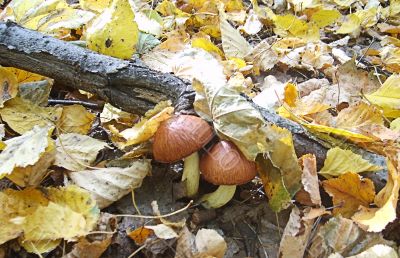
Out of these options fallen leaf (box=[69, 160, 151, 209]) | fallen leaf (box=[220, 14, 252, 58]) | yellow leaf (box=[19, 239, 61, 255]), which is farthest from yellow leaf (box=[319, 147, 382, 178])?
fallen leaf (box=[220, 14, 252, 58])

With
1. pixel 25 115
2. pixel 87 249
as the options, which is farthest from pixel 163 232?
pixel 25 115

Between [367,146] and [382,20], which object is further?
[382,20]

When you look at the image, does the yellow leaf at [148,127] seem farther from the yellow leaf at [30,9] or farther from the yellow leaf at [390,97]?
the yellow leaf at [30,9]

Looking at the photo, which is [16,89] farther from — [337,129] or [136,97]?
[337,129]

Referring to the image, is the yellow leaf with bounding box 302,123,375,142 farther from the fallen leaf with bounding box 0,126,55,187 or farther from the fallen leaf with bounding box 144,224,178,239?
the fallen leaf with bounding box 0,126,55,187

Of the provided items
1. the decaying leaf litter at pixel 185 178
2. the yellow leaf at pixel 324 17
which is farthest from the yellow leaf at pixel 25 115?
the yellow leaf at pixel 324 17

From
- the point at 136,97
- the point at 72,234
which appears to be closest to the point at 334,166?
the point at 136,97

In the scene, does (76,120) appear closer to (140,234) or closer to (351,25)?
(140,234)
